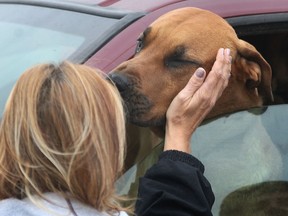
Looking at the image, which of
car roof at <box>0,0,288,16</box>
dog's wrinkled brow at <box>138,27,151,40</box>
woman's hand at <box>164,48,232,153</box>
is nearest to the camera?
woman's hand at <box>164,48,232,153</box>

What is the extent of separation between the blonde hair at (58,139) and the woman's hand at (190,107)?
492 millimetres

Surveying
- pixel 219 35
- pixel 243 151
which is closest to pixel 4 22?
pixel 219 35

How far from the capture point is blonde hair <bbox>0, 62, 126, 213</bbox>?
6.17ft

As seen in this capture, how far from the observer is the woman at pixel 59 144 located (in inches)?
74.0

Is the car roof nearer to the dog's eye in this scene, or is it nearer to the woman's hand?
the dog's eye

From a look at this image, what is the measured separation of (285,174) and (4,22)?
1.29 m

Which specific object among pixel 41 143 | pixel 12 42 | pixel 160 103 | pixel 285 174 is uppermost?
pixel 41 143

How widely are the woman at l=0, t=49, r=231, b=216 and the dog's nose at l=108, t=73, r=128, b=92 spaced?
1.95 feet

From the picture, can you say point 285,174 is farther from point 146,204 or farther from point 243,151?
point 146,204

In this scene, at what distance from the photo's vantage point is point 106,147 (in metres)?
1.94

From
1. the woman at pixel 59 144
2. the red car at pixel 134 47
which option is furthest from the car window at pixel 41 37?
the woman at pixel 59 144

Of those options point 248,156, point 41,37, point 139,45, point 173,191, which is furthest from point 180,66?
point 173,191

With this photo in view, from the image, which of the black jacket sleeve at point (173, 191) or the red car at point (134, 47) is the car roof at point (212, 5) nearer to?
the red car at point (134, 47)

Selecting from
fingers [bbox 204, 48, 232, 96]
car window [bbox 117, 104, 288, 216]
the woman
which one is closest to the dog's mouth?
car window [bbox 117, 104, 288, 216]
